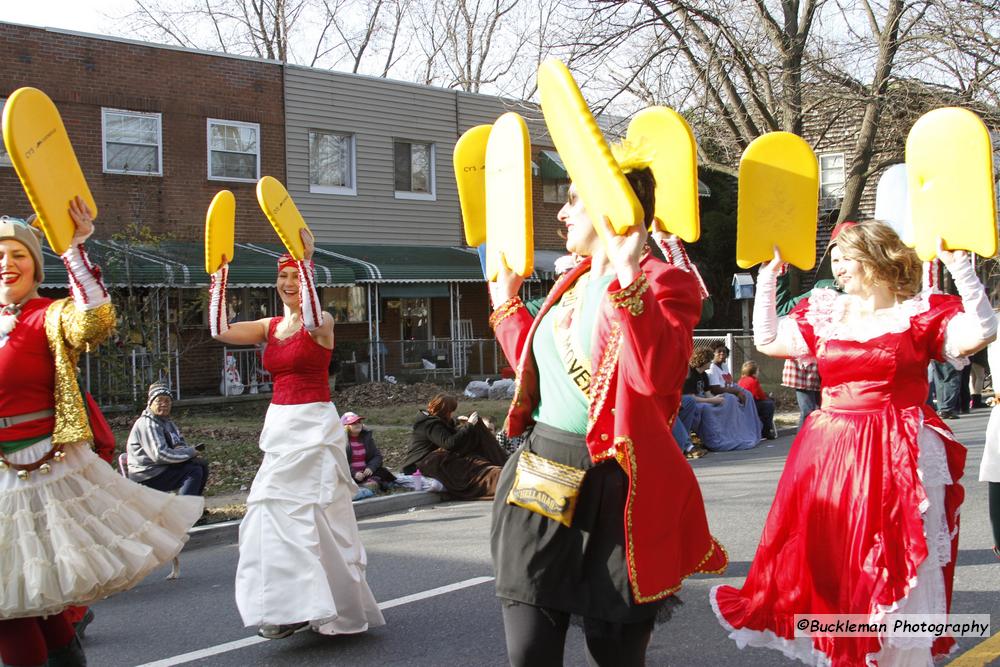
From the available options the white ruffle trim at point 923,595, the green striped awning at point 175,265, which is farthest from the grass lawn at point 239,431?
the white ruffle trim at point 923,595

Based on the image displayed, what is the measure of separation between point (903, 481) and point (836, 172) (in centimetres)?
2731

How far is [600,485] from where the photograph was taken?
291 centimetres

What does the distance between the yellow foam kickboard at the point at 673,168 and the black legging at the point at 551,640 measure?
1.26 metres

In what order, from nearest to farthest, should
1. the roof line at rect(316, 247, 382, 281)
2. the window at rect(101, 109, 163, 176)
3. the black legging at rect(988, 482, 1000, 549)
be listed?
the black legging at rect(988, 482, 1000, 549), the window at rect(101, 109, 163, 176), the roof line at rect(316, 247, 382, 281)

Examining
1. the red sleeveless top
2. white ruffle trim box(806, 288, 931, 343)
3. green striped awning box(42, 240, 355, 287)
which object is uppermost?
green striped awning box(42, 240, 355, 287)

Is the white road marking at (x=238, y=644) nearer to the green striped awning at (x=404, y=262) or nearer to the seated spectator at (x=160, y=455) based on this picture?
the seated spectator at (x=160, y=455)

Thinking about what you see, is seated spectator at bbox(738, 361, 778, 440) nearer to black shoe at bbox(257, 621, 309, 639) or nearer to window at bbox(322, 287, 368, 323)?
window at bbox(322, 287, 368, 323)

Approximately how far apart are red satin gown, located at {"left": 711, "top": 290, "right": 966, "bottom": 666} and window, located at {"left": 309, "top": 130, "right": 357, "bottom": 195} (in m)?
19.2

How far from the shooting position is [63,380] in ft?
13.6

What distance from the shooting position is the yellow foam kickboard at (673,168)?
130 inches

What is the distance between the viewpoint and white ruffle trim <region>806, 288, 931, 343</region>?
14.0 ft

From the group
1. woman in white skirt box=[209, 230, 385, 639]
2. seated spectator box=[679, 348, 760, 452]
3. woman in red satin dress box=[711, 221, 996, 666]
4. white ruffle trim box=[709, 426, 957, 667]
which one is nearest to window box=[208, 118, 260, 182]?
seated spectator box=[679, 348, 760, 452]

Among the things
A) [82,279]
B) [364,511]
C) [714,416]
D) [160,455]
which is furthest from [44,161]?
[714,416]

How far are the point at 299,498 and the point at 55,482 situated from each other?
1.40 metres
